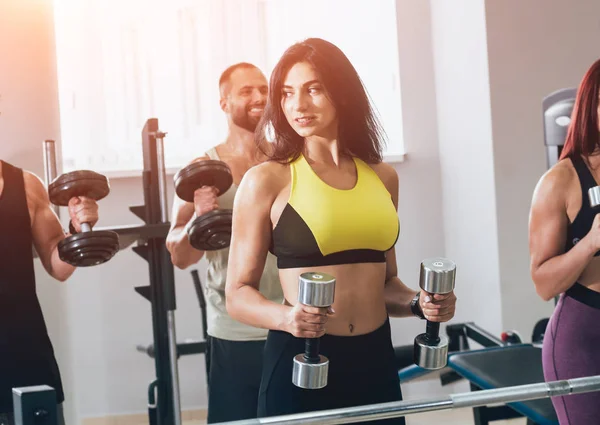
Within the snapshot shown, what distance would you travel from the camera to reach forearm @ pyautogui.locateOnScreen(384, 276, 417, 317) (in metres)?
1.52

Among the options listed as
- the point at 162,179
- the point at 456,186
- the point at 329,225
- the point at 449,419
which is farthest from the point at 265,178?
the point at 456,186

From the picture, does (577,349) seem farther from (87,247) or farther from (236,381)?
(87,247)

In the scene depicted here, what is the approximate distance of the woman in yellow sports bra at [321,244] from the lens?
56.7 inches

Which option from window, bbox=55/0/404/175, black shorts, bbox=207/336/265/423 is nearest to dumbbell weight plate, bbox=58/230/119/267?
black shorts, bbox=207/336/265/423

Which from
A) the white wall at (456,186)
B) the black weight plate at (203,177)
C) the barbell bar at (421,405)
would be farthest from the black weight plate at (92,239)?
the white wall at (456,186)

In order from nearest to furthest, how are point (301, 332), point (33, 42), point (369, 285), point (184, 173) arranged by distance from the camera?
1. point (301, 332)
2. point (369, 285)
3. point (184, 173)
4. point (33, 42)

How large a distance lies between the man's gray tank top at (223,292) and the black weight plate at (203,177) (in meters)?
0.10

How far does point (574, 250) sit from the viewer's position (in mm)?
1726

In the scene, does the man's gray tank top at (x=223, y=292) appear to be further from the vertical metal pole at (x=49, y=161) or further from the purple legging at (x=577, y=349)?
the purple legging at (x=577, y=349)

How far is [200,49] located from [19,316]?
2441 millimetres

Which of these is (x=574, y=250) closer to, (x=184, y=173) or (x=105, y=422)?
(x=184, y=173)

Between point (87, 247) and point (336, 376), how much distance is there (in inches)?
32.4

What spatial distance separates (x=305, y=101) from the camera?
4.81 ft

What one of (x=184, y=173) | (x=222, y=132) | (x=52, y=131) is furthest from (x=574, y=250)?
(x=222, y=132)
